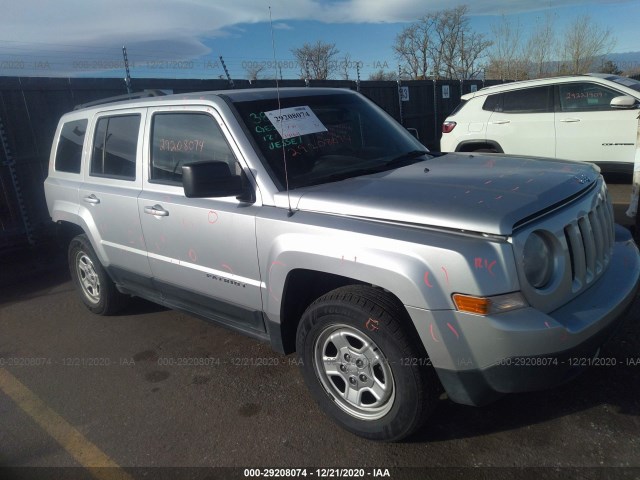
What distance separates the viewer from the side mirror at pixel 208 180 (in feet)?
9.41

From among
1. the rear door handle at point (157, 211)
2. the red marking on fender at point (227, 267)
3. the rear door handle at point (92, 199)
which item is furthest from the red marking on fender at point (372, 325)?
the rear door handle at point (92, 199)

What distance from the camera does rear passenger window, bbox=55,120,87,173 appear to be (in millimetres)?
4754

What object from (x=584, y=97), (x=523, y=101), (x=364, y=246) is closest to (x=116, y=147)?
(x=364, y=246)

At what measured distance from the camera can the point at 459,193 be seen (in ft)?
8.52

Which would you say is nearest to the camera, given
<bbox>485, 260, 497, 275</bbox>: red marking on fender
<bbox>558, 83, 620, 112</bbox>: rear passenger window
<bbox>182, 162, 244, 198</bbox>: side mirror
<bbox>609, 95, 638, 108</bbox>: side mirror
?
<bbox>485, 260, 497, 275</bbox>: red marking on fender

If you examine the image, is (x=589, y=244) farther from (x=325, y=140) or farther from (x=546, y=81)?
(x=546, y=81)

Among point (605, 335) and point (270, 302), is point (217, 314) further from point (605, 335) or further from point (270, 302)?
point (605, 335)

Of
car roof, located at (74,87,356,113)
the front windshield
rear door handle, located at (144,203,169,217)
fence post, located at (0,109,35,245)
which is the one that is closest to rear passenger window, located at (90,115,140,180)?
car roof, located at (74,87,356,113)

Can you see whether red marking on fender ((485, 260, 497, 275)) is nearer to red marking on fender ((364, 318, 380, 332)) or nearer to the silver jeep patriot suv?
the silver jeep patriot suv

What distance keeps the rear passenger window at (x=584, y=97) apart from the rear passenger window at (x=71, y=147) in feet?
22.2

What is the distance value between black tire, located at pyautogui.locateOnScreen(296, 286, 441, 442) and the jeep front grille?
87cm

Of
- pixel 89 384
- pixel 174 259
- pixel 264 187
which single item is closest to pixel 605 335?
pixel 264 187

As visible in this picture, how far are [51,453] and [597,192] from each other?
352 cm

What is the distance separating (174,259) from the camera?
11.9 ft
